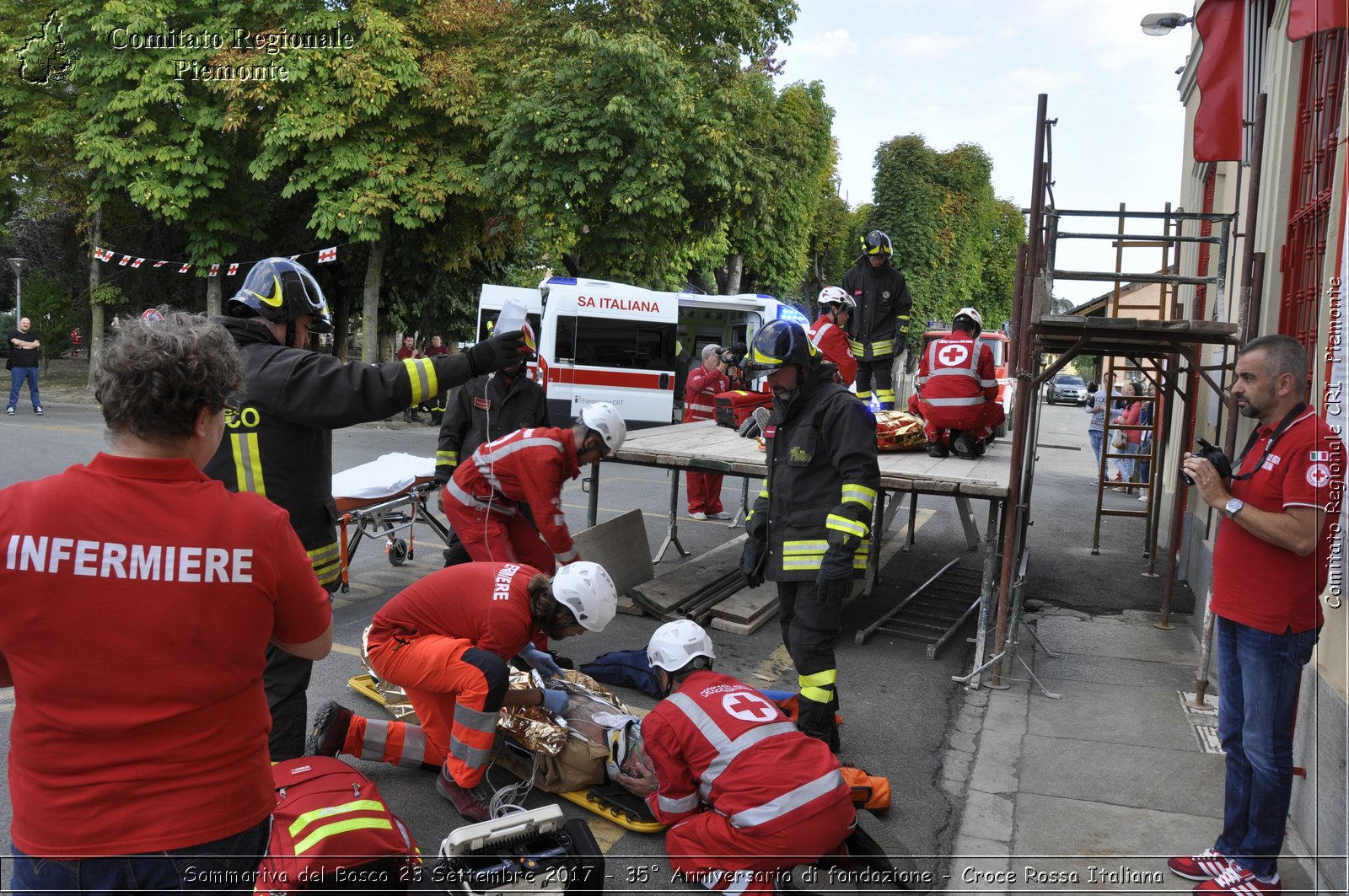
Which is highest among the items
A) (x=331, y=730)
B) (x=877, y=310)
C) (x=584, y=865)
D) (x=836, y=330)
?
(x=877, y=310)

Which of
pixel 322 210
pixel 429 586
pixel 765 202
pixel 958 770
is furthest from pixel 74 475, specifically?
pixel 322 210

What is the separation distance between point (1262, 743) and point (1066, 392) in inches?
1876

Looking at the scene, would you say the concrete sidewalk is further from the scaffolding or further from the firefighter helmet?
the firefighter helmet

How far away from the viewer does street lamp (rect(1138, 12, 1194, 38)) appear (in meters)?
7.67

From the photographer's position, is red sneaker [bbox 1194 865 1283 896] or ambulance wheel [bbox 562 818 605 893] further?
red sneaker [bbox 1194 865 1283 896]

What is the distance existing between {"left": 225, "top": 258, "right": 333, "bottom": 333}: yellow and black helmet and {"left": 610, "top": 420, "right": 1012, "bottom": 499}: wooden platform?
2.50m

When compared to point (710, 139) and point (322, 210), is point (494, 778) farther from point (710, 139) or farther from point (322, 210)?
A: point (322, 210)

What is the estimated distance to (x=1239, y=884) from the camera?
3.39 meters

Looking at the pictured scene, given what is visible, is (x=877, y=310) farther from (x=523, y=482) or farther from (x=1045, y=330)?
(x=523, y=482)

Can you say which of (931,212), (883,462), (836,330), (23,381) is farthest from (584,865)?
(931,212)

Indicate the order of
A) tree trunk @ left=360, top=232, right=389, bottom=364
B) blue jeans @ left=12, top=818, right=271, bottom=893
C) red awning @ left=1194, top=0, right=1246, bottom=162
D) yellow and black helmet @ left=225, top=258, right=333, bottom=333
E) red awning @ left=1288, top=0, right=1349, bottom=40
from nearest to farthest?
blue jeans @ left=12, top=818, right=271, bottom=893
yellow and black helmet @ left=225, top=258, right=333, bottom=333
red awning @ left=1288, top=0, right=1349, bottom=40
red awning @ left=1194, top=0, right=1246, bottom=162
tree trunk @ left=360, top=232, right=389, bottom=364

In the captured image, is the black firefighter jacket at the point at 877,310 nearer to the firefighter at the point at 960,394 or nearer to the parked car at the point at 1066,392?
the firefighter at the point at 960,394

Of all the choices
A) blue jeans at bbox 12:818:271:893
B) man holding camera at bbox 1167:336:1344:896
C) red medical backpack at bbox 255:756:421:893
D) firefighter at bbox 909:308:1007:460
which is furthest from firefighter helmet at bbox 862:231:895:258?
blue jeans at bbox 12:818:271:893

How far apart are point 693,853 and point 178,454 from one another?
2.37 m
